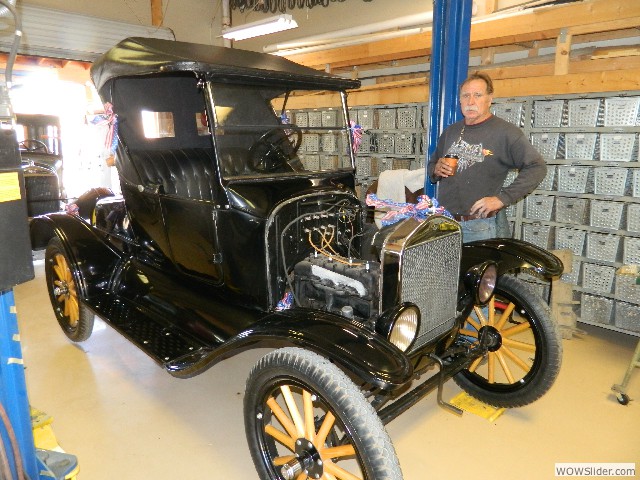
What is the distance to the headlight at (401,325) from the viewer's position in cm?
179

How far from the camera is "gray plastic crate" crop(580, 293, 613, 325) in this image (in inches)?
146

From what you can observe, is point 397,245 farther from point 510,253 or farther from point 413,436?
point 413,436

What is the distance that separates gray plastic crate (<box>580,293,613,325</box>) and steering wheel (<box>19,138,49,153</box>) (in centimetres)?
658

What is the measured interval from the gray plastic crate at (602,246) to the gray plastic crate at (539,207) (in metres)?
0.36

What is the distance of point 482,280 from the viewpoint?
2.37 metres

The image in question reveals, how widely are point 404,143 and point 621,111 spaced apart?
2.06 metres

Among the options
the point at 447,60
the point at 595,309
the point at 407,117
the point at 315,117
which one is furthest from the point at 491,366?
the point at 315,117

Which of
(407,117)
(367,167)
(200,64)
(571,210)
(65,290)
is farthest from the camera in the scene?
(367,167)

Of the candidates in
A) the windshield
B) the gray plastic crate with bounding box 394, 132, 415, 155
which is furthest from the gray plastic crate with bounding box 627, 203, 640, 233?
the windshield

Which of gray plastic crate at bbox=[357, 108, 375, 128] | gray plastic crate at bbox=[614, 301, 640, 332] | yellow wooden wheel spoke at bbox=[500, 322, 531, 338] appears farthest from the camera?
gray plastic crate at bbox=[357, 108, 375, 128]

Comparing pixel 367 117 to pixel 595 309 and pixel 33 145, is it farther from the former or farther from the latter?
pixel 33 145

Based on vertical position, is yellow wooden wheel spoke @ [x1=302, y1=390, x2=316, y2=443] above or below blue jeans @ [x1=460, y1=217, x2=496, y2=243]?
below

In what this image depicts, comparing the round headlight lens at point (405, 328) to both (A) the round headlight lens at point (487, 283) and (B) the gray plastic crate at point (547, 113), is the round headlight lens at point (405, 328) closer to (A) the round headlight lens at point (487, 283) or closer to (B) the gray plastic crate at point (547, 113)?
(A) the round headlight lens at point (487, 283)

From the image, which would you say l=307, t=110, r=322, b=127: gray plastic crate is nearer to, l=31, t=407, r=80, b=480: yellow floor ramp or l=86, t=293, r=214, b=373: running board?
l=86, t=293, r=214, b=373: running board
